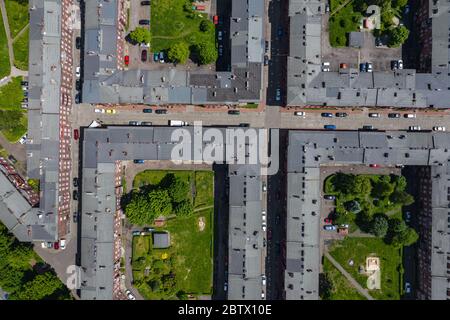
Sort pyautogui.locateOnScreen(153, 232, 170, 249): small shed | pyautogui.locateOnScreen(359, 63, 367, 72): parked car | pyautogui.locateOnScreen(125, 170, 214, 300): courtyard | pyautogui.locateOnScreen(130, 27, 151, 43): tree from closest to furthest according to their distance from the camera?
pyautogui.locateOnScreen(130, 27, 151, 43): tree, pyautogui.locateOnScreen(359, 63, 367, 72): parked car, pyautogui.locateOnScreen(153, 232, 170, 249): small shed, pyautogui.locateOnScreen(125, 170, 214, 300): courtyard

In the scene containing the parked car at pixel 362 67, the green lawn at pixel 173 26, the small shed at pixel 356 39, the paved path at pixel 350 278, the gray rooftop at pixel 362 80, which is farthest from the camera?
the paved path at pixel 350 278

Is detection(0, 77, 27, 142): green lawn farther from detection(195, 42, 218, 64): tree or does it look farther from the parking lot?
the parking lot

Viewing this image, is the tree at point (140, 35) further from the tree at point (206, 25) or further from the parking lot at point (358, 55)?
the parking lot at point (358, 55)

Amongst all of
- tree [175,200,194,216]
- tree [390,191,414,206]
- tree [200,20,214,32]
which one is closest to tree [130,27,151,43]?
tree [200,20,214,32]

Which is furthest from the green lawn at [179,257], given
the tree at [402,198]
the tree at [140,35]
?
the tree at [402,198]

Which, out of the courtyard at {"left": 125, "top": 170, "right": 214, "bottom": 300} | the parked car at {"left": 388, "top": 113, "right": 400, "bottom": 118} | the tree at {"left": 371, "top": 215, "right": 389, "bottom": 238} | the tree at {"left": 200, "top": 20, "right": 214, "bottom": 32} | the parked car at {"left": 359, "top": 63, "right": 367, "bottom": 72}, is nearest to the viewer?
the tree at {"left": 371, "top": 215, "right": 389, "bottom": 238}

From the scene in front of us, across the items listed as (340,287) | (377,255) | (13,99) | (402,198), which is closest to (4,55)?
(13,99)
